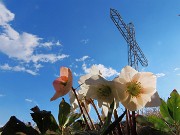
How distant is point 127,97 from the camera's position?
1.02 m

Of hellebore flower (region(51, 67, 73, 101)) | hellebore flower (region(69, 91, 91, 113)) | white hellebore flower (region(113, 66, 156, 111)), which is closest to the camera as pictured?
white hellebore flower (region(113, 66, 156, 111))

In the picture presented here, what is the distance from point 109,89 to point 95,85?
0.05 m

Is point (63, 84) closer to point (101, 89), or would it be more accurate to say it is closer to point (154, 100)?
point (101, 89)

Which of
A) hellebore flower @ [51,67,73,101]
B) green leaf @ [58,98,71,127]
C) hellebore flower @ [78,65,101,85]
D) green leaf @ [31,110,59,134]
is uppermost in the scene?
hellebore flower @ [78,65,101,85]

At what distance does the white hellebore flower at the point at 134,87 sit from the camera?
101cm

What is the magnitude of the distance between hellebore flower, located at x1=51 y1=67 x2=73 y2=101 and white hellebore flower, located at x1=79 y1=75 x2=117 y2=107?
0.25 ft

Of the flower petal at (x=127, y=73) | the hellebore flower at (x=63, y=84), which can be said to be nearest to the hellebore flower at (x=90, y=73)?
the hellebore flower at (x=63, y=84)

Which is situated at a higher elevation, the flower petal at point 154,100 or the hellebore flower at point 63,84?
the hellebore flower at point 63,84

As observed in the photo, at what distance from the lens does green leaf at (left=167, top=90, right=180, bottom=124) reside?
3.76 ft

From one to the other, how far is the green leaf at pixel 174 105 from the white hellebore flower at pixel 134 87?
0.14 m

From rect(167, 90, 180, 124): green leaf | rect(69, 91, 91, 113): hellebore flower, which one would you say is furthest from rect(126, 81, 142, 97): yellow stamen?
rect(69, 91, 91, 113): hellebore flower

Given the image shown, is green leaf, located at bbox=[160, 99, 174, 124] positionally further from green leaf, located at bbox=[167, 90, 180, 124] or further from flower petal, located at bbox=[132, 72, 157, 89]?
flower petal, located at bbox=[132, 72, 157, 89]

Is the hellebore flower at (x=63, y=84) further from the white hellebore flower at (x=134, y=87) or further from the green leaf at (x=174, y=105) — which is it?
the green leaf at (x=174, y=105)

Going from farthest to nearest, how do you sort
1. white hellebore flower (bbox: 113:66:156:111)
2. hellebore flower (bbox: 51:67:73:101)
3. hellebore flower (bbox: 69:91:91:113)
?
1. hellebore flower (bbox: 69:91:91:113)
2. hellebore flower (bbox: 51:67:73:101)
3. white hellebore flower (bbox: 113:66:156:111)
